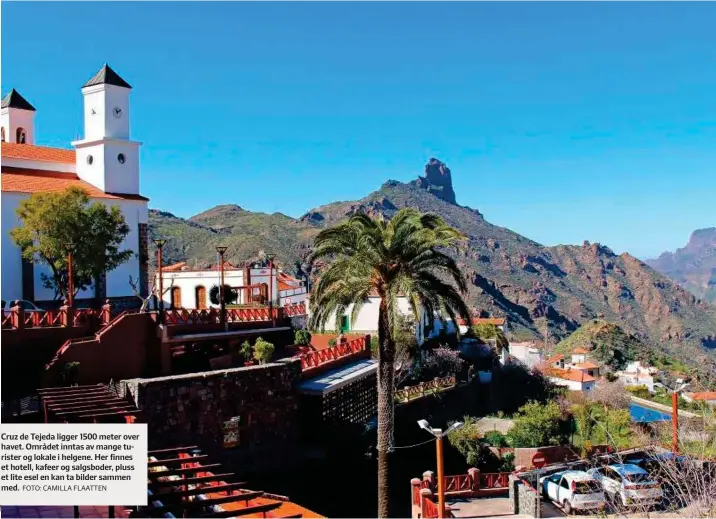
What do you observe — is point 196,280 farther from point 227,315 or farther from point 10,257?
point 227,315

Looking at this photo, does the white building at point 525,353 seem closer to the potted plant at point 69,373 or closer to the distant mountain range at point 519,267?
the distant mountain range at point 519,267

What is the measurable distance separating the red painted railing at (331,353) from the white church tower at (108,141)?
16.8m

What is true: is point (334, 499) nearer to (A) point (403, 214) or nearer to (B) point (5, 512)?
(A) point (403, 214)

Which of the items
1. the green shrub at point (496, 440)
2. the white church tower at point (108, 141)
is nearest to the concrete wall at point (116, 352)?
the green shrub at point (496, 440)

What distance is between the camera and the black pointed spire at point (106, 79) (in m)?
36.1

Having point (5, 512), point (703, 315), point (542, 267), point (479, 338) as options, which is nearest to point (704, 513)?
point (5, 512)

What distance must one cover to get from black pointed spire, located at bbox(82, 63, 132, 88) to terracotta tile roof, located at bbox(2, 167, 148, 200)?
16.9ft

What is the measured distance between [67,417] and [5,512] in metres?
1.68

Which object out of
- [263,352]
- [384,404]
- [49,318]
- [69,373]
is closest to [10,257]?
[49,318]

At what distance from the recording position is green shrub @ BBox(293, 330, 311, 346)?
28.8 m

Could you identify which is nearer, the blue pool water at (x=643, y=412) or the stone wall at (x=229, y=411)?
the stone wall at (x=229, y=411)

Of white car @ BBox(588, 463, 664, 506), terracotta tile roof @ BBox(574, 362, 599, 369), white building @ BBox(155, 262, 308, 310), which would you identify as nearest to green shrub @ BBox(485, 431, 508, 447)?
white car @ BBox(588, 463, 664, 506)

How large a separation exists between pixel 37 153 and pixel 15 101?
11.1 meters

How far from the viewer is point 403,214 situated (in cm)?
1698
